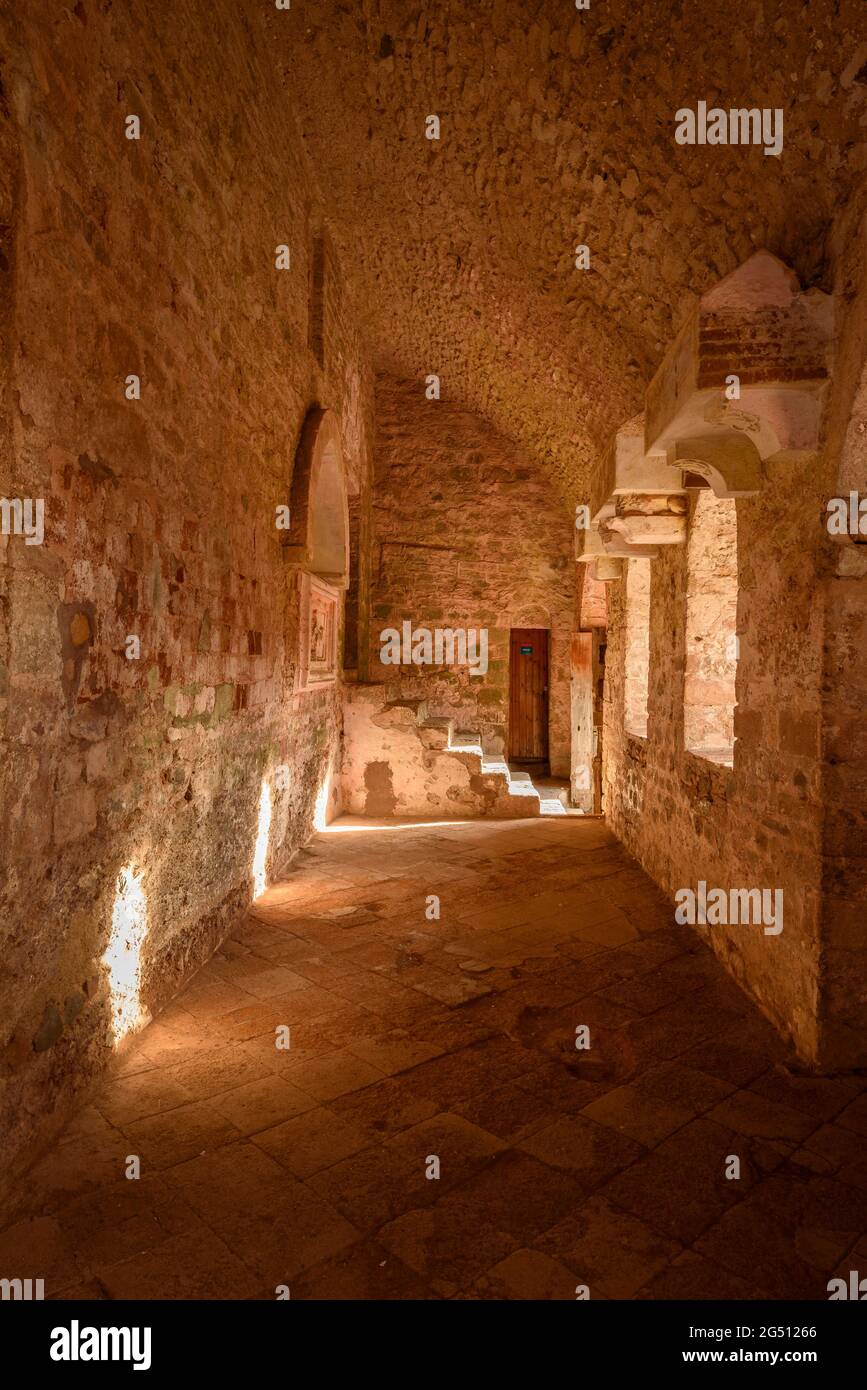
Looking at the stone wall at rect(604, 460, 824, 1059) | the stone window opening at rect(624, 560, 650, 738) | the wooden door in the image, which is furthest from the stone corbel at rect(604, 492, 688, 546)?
the wooden door

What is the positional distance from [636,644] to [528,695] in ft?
21.8

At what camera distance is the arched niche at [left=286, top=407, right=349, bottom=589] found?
505cm

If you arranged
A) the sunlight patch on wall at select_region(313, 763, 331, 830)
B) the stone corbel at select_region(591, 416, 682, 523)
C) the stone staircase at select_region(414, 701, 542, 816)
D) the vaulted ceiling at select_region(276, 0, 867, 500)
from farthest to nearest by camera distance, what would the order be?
the stone staircase at select_region(414, 701, 542, 816), the sunlight patch on wall at select_region(313, 763, 331, 830), the stone corbel at select_region(591, 416, 682, 523), the vaulted ceiling at select_region(276, 0, 867, 500)

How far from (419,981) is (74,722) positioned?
1860mm

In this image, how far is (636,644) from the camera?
6.02 metres

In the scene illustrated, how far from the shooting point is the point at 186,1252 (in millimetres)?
1748

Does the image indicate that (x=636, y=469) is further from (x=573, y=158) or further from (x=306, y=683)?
(x=306, y=683)

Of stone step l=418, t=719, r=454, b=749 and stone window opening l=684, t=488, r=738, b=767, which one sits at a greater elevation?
stone window opening l=684, t=488, r=738, b=767

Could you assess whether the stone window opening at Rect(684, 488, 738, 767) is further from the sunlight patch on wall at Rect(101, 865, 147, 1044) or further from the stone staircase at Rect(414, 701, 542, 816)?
the sunlight patch on wall at Rect(101, 865, 147, 1044)

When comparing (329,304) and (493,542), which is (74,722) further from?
(493,542)

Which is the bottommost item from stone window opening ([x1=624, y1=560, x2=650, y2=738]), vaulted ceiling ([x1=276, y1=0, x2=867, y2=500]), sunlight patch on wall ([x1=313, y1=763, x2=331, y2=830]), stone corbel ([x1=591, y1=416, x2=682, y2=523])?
sunlight patch on wall ([x1=313, y1=763, x2=331, y2=830])

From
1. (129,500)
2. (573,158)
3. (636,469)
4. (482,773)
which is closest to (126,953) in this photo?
(129,500)

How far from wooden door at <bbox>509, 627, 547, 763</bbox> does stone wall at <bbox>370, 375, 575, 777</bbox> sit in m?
3.37

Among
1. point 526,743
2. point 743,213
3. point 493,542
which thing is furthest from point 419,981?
point 526,743
